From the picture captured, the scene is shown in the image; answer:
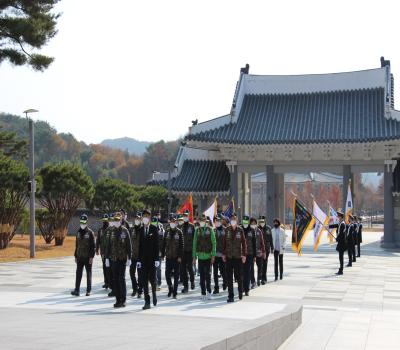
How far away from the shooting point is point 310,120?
131 ft

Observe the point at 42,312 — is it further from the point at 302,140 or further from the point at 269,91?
the point at 269,91

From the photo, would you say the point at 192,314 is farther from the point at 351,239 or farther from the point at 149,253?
the point at 351,239

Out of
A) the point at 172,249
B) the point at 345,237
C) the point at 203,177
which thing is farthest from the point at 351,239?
the point at 203,177

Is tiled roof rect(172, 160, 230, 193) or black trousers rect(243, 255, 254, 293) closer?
black trousers rect(243, 255, 254, 293)

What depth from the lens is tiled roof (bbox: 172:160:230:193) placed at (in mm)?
40594

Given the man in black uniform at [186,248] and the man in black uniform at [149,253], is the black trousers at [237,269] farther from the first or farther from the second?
the man in black uniform at [149,253]

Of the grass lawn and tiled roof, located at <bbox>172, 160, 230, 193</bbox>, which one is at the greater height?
tiled roof, located at <bbox>172, 160, 230, 193</bbox>

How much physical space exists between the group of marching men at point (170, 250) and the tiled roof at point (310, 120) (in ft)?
69.2

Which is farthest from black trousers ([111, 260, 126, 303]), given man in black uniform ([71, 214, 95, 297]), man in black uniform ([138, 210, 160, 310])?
man in black uniform ([71, 214, 95, 297])

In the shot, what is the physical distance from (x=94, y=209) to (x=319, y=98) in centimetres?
2081

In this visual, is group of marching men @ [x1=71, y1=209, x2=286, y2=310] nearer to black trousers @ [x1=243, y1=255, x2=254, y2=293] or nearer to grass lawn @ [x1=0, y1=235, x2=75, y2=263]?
black trousers @ [x1=243, y1=255, x2=254, y2=293]

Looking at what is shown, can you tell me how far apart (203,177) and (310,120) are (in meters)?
7.29

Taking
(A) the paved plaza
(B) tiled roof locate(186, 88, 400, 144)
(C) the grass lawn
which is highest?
(B) tiled roof locate(186, 88, 400, 144)

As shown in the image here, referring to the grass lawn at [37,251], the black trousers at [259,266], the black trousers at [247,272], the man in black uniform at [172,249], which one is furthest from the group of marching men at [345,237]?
the grass lawn at [37,251]
